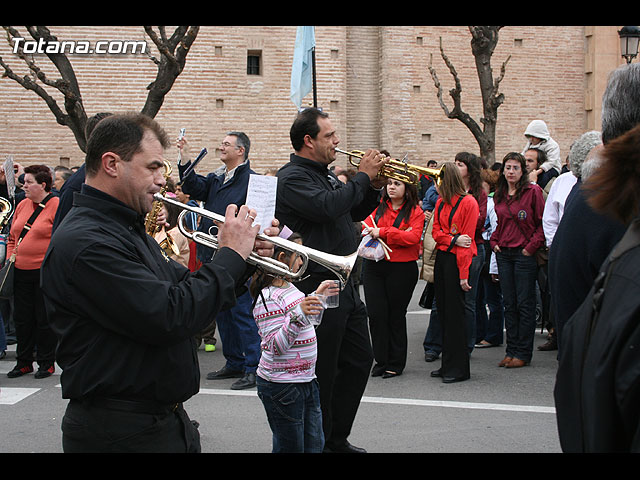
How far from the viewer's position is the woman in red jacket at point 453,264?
6.52m

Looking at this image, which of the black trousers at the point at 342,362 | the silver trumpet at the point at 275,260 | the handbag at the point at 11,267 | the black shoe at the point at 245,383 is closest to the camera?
the silver trumpet at the point at 275,260

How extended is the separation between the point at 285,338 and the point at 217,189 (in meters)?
3.45

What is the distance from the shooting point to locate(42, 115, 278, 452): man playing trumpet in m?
2.33

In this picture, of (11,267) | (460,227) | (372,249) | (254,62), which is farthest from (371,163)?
(254,62)

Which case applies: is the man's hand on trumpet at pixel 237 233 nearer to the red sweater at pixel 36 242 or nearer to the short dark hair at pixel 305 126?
the short dark hair at pixel 305 126

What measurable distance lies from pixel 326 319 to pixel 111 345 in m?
2.09

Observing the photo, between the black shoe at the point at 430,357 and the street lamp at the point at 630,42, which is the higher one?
the street lamp at the point at 630,42

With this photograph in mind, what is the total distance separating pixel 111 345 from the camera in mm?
2361

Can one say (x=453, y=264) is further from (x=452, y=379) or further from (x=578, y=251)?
(x=578, y=251)

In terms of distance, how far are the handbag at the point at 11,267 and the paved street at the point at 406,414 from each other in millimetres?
823

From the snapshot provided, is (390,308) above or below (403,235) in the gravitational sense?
below

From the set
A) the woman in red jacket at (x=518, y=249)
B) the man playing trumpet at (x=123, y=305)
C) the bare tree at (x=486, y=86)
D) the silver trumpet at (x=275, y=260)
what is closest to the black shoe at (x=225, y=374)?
the woman in red jacket at (x=518, y=249)

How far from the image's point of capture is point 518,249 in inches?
271
